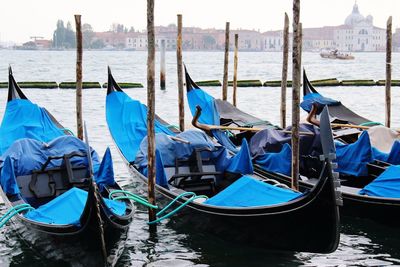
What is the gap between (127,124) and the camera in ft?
27.5

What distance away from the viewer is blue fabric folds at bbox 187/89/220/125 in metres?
9.66

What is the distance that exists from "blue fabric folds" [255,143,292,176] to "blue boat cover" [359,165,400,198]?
1.02m

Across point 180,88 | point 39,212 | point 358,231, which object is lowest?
point 358,231

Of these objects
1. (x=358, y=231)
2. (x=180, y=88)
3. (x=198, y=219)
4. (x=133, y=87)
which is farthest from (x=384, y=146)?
(x=133, y=87)

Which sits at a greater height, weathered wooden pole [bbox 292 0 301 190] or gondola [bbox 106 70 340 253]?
weathered wooden pole [bbox 292 0 301 190]

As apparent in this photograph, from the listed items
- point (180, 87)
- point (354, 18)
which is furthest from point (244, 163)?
point (354, 18)

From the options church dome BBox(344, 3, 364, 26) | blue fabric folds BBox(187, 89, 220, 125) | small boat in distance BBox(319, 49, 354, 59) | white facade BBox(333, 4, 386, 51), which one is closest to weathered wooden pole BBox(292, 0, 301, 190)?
blue fabric folds BBox(187, 89, 220, 125)

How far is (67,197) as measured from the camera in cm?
537

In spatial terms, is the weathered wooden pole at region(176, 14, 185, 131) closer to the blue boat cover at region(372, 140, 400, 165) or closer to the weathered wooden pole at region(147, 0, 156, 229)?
the blue boat cover at region(372, 140, 400, 165)

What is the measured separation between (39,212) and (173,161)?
1868mm

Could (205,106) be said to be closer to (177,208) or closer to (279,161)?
(279,161)

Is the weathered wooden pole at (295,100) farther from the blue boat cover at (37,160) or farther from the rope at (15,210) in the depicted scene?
the rope at (15,210)

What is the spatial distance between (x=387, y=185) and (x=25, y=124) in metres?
3.84

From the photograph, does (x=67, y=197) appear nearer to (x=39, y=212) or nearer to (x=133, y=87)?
(x=39, y=212)
